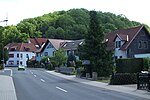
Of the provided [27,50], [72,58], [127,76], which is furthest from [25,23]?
[127,76]

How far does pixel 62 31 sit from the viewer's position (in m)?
119

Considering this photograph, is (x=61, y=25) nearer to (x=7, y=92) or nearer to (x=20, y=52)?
(x=20, y=52)

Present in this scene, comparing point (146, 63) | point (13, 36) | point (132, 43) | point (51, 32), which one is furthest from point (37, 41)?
point (146, 63)

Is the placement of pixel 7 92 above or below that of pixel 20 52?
below

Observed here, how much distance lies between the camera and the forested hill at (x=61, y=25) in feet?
355

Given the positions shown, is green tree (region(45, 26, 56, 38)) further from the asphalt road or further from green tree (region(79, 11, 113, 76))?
the asphalt road

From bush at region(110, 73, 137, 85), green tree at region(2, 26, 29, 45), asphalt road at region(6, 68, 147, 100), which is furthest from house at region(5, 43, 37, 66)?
asphalt road at region(6, 68, 147, 100)

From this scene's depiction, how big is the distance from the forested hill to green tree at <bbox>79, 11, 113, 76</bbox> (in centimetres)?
6237

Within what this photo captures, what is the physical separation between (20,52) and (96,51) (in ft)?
269

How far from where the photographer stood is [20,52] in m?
117

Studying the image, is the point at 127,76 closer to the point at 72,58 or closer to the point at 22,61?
the point at 72,58

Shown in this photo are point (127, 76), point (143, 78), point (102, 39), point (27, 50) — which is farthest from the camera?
point (27, 50)

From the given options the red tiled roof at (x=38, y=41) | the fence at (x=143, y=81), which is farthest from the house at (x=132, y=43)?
the red tiled roof at (x=38, y=41)

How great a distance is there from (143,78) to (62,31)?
96390mm
